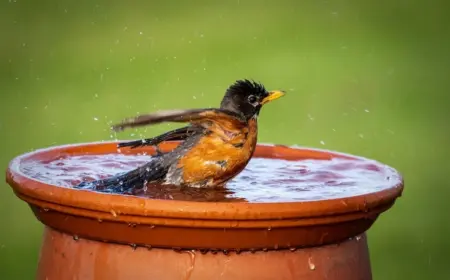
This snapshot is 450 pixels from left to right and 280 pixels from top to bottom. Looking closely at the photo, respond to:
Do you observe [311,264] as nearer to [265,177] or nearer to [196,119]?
[196,119]

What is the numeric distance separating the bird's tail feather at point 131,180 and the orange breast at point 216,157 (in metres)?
0.09

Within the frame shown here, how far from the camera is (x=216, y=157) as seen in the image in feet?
12.7

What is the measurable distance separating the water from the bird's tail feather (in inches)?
1.9

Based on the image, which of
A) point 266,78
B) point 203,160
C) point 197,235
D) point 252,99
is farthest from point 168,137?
point 266,78

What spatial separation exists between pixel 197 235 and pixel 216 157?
2.42ft

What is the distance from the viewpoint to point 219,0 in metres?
10.0

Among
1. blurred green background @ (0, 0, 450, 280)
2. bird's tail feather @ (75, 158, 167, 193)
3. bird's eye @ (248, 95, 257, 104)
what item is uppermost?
bird's eye @ (248, 95, 257, 104)

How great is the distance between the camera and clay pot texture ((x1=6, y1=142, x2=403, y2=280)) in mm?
3123

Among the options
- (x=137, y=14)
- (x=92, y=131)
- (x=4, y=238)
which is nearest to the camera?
(x=4, y=238)

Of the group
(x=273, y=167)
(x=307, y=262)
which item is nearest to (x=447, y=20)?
(x=273, y=167)

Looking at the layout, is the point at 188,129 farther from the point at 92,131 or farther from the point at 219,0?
the point at 219,0

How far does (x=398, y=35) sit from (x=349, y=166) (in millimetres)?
5618

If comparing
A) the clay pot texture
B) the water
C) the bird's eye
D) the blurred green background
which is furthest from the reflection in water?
the blurred green background

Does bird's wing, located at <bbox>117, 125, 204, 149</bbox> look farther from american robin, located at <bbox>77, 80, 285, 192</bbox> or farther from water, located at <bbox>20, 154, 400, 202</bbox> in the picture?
water, located at <bbox>20, 154, 400, 202</bbox>
